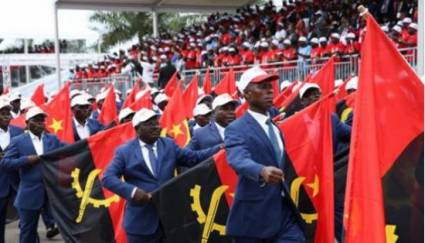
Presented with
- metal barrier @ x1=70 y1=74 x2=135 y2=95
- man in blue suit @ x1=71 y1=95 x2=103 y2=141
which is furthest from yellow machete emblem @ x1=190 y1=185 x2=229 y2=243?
metal barrier @ x1=70 y1=74 x2=135 y2=95

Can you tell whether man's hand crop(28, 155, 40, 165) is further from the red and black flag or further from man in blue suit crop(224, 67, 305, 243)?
the red and black flag

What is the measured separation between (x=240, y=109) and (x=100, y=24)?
36.0 meters

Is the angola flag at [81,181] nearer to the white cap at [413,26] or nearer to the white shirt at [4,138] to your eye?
the white shirt at [4,138]

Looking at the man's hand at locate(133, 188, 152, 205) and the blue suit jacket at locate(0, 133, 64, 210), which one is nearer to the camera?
the man's hand at locate(133, 188, 152, 205)

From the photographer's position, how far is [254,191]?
14.8 ft

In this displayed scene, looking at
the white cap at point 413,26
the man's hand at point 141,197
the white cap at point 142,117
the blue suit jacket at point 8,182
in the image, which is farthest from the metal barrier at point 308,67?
the man's hand at point 141,197

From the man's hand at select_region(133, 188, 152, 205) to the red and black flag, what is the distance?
92.7 inches

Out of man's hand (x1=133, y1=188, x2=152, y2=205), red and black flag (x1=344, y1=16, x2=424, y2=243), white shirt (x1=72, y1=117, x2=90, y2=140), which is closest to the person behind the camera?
red and black flag (x1=344, y1=16, x2=424, y2=243)

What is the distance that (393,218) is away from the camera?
3.54 m

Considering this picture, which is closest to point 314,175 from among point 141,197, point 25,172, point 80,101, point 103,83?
point 141,197

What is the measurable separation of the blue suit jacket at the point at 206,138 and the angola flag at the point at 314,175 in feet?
5.86

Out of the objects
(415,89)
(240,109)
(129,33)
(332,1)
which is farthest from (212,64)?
(129,33)

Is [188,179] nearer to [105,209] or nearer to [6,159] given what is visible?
[105,209]

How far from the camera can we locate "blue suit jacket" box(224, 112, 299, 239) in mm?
4461
